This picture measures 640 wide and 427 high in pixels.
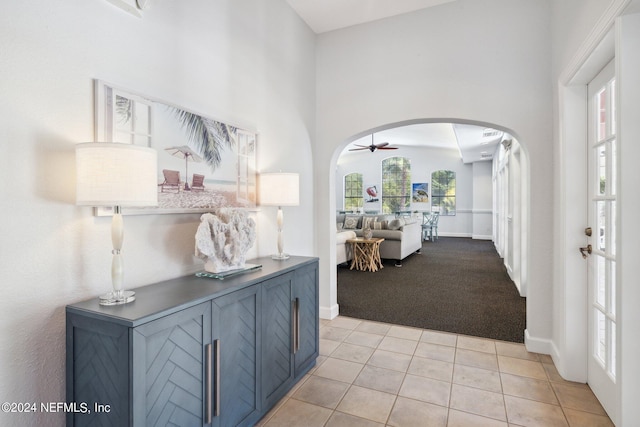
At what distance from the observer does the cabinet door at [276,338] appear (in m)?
1.92

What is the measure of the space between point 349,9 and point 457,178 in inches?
387

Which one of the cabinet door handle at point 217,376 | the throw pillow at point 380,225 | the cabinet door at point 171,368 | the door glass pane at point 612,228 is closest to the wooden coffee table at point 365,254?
the throw pillow at point 380,225

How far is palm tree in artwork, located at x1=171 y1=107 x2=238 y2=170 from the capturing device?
78.2 inches

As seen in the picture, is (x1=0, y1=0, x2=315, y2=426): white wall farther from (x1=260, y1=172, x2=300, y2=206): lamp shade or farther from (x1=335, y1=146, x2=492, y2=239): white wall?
(x1=335, y1=146, x2=492, y2=239): white wall

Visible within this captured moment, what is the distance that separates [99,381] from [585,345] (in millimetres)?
2903

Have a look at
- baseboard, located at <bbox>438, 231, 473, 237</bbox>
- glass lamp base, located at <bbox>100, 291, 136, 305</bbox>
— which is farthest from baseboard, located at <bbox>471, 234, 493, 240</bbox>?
glass lamp base, located at <bbox>100, 291, 136, 305</bbox>

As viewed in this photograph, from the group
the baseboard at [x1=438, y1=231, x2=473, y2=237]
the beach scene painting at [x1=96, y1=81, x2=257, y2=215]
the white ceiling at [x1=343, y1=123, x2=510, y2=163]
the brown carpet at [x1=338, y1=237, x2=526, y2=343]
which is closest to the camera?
the beach scene painting at [x1=96, y1=81, x2=257, y2=215]

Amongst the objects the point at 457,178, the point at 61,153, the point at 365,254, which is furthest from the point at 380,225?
the point at 457,178

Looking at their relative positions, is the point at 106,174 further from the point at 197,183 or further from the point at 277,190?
the point at 277,190

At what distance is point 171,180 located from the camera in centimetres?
188

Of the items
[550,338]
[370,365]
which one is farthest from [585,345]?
[370,365]

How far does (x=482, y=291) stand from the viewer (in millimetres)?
4535

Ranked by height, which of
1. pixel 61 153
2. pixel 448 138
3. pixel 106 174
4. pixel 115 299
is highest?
pixel 448 138

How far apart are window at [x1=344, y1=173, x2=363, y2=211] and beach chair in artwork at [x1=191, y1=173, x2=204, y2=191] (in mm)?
11219
